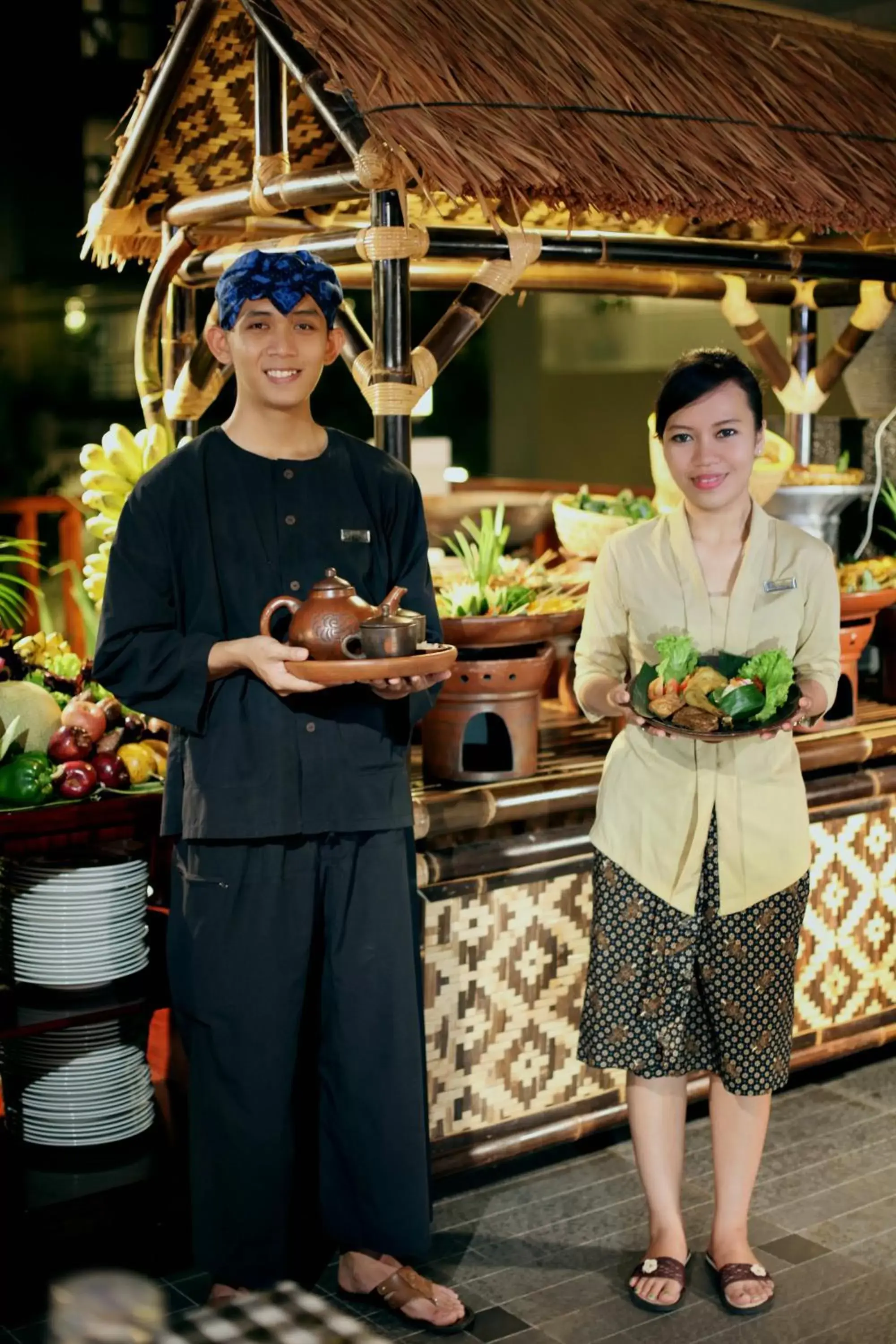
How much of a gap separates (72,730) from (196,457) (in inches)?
24.1

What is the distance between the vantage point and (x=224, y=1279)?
9.64 feet

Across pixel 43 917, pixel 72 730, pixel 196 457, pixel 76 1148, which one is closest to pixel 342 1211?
pixel 76 1148

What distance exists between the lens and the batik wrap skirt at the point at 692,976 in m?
3.08

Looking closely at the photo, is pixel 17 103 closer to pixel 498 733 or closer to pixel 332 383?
pixel 332 383

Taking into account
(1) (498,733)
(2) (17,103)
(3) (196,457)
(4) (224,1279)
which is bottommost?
(4) (224,1279)

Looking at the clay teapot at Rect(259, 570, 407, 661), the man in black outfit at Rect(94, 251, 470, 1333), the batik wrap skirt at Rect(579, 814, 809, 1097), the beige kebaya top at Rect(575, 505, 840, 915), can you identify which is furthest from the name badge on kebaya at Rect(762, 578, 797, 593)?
the clay teapot at Rect(259, 570, 407, 661)

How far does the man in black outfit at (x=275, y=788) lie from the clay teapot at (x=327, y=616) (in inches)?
1.7

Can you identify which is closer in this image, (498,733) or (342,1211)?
(342,1211)

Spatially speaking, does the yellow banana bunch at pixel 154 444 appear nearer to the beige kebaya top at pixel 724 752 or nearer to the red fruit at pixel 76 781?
the red fruit at pixel 76 781

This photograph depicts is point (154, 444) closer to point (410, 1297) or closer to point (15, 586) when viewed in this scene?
point (410, 1297)

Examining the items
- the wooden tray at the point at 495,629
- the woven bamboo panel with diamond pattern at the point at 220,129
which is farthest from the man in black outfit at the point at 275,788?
the woven bamboo panel with diamond pattern at the point at 220,129

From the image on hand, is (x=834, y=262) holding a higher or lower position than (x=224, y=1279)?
higher

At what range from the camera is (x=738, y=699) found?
2900mm

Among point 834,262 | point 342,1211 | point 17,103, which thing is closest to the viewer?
point 342,1211
